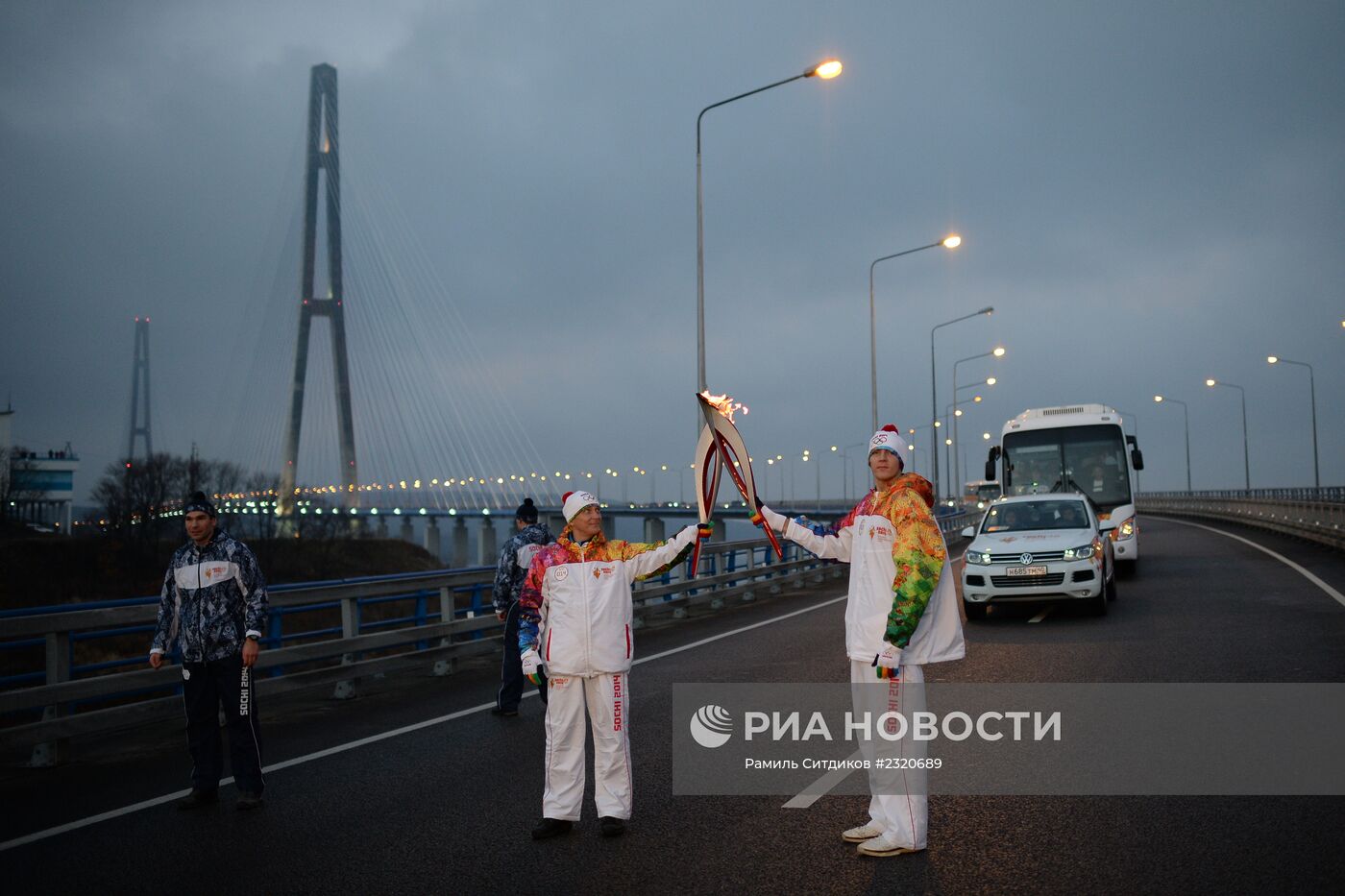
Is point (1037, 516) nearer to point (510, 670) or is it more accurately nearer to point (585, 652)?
point (510, 670)

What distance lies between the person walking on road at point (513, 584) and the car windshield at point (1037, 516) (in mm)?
9344

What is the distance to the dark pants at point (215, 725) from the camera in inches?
262

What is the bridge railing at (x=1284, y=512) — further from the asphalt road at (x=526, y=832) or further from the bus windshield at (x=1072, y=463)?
the asphalt road at (x=526, y=832)

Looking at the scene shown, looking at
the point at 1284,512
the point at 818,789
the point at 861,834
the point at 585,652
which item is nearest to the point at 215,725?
the point at 585,652

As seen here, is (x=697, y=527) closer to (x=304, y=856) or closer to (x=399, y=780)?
(x=304, y=856)

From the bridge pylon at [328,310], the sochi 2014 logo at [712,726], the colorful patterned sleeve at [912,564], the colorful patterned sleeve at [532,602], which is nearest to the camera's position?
the colorful patterned sleeve at [912,564]

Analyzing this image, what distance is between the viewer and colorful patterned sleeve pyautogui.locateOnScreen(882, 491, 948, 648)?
Answer: 488cm

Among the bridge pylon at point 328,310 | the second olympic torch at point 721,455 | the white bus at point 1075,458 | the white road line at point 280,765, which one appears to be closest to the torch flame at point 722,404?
the second olympic torch at point 721,455

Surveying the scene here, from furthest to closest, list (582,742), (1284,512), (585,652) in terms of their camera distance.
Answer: (1284,512), (582,742), (585,652)

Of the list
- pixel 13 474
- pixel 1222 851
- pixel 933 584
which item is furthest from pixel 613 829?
pixel 13 474

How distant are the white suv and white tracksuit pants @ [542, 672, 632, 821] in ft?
34.8

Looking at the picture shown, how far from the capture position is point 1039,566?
49.6 feet

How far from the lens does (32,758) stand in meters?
8.15

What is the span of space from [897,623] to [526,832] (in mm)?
2353
